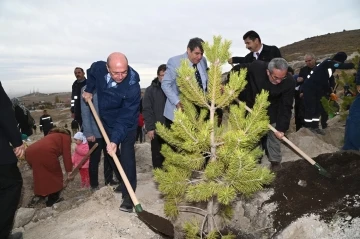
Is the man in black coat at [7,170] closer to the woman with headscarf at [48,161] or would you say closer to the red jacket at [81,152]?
the woman with headscarf at [48,161]

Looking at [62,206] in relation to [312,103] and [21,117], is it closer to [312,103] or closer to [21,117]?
[21,117]

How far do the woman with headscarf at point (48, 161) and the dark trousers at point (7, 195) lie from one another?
1.37 metres

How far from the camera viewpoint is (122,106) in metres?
3.33

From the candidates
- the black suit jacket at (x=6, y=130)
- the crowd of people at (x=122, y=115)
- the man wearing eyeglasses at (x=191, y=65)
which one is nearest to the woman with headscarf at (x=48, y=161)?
the crowd of people at (x=122, y=115)

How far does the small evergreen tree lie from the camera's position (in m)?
2.29

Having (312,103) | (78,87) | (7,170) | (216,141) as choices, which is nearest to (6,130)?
(7,170)

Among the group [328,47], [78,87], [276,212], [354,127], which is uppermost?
[328,47]

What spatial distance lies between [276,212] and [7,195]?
8.52 feet

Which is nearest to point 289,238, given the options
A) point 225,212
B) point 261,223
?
point 261,223

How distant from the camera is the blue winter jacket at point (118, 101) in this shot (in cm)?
321

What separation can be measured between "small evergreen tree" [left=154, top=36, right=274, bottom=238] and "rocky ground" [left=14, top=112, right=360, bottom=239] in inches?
26.1

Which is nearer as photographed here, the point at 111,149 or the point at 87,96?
the point at 111,149

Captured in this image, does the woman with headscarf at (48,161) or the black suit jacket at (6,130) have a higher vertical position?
the black suit jacket at (6,130)

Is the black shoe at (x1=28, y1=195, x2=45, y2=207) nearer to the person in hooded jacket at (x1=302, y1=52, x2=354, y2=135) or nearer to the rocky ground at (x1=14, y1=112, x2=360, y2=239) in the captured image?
the rocky ground at (x1=14, y1=112, x2=360, y2=239)
